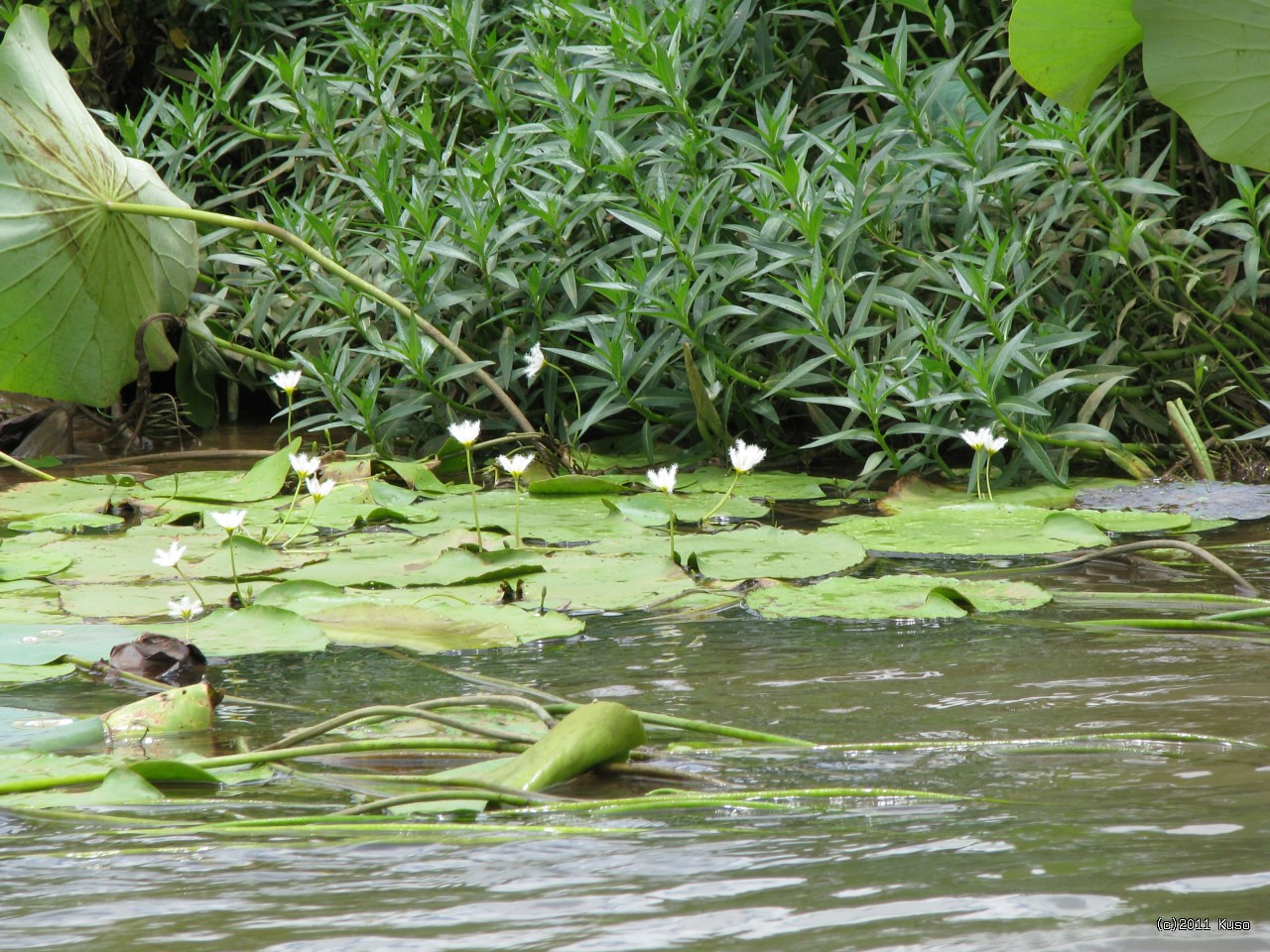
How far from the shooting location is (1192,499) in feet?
8.91

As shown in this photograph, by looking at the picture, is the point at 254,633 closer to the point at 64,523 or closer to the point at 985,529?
the point at 64,523

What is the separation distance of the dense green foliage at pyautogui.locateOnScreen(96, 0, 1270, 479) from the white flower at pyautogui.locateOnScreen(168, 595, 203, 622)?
4.40 feet

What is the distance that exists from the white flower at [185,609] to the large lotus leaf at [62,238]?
141 centimetres

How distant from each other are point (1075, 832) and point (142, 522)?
7.89ft

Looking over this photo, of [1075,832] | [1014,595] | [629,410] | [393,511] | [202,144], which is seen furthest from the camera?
[202,144]

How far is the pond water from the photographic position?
34.5 inches

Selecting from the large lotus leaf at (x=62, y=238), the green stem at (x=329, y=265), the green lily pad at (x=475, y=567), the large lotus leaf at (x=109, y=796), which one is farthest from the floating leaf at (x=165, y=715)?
the large lotus leaf at (x=62, y=238)

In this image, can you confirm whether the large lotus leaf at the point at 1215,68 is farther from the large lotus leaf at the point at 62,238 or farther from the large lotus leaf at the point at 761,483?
the large lotus leaf at the point at 62,238

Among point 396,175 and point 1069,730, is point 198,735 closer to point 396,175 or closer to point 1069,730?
point 1069,730

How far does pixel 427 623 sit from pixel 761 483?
133 centimetres

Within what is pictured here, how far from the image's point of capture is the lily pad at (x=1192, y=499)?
8.63ft

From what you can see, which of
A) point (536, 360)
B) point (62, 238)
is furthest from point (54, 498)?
point (536, 360)

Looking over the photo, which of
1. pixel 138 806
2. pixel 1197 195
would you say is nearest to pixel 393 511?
pixel 138 806

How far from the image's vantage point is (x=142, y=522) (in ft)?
9.68
